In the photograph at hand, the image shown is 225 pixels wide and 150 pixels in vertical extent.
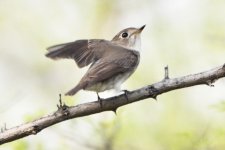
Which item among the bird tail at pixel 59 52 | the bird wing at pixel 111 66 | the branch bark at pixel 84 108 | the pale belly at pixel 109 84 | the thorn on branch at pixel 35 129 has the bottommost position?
the thorn on branch at pixel 35 129

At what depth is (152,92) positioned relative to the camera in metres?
4.79

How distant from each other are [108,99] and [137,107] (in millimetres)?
3075

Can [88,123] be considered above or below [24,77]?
below

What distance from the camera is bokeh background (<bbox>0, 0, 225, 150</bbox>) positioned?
19.4ft

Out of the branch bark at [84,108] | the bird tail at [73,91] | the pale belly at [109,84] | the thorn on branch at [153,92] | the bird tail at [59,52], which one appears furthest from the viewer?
the bird tail at [59,52]

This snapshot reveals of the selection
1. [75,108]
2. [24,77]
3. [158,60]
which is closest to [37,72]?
[24,77]

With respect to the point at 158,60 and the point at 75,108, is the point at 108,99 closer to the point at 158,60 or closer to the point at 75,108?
the point at 75,108

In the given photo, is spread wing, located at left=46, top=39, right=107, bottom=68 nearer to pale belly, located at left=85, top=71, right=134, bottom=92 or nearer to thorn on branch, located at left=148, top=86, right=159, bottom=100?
pale belly, located at left=85, top=71, right=134, bottom=92

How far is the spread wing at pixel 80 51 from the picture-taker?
6.45 m

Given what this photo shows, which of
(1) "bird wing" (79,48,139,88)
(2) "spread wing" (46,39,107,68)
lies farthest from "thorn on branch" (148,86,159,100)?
(2) "spread wing" (46,39,107,68)

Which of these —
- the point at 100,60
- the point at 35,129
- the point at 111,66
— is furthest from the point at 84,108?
the point at 100,60

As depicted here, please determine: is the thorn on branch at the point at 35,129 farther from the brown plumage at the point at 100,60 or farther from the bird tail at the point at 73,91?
the brown plumage at the point at 100,60

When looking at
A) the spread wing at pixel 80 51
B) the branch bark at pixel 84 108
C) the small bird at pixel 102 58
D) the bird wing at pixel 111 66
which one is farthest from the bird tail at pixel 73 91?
the spread wing at pixel 80 51

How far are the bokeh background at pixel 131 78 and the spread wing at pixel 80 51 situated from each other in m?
0.39
